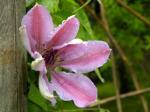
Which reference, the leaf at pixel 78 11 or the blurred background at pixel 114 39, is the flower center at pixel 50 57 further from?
the leaf at pixel 78 11

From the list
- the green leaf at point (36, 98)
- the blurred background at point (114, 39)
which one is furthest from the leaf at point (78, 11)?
the green leaf at point (36, 98)

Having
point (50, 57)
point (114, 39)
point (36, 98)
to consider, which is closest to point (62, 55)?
point (50, 57)

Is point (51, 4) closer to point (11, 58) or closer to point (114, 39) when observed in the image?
point (11, 58)

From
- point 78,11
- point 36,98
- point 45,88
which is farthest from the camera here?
point 78,11

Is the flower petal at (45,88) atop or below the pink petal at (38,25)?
below

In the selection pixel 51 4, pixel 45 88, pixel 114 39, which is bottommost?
pixel 45 88

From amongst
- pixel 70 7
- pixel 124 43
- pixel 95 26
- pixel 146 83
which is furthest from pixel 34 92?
pixel 146 83

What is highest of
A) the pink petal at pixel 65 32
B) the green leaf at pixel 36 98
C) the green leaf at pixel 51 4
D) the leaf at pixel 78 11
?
the leaf at pixel 78 11
